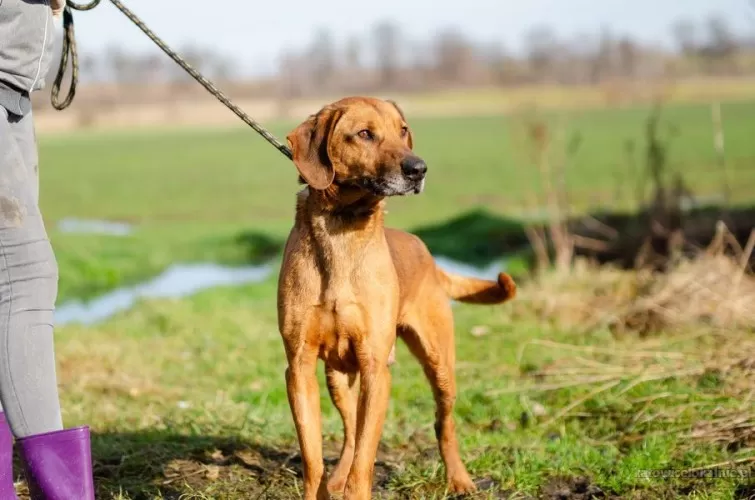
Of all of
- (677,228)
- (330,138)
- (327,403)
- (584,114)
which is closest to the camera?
(330,138)

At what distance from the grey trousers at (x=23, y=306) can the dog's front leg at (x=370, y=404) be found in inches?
50.5

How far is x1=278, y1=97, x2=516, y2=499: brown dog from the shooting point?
14.6ft

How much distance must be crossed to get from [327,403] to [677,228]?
20.8ft

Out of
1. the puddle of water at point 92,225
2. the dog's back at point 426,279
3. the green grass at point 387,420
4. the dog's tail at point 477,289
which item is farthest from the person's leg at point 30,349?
the puddle of water at point 92,225

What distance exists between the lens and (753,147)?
35.4 m

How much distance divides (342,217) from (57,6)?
163 centimetres

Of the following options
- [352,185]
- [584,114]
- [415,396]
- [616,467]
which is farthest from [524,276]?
[584,114]

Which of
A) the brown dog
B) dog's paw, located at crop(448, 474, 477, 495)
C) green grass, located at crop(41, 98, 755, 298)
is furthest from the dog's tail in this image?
green grass, located at crop(41, 98, 755, 298)

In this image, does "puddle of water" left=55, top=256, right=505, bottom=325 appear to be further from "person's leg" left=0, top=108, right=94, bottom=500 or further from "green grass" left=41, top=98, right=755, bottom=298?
"person's leg" left=0, top=108, right=94, bottom=500

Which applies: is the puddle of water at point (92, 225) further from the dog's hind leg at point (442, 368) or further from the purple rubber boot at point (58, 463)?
the purple rubber boot at point (58, 463)

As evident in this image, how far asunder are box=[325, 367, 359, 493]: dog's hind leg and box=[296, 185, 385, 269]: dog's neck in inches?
33.2

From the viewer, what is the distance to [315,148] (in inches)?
183

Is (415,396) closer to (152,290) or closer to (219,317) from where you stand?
(219,317)

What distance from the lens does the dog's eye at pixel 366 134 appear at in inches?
183
